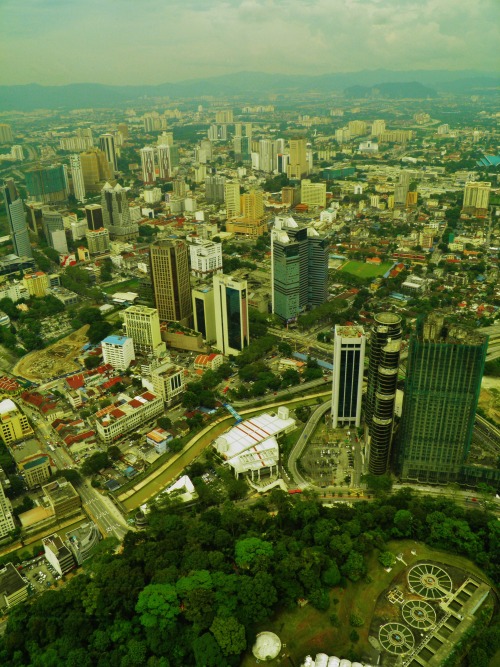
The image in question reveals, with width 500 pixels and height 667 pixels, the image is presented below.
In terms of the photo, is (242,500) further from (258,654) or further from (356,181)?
(356,181)

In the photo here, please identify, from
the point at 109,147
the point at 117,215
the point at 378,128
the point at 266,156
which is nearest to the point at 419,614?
the point at 117,215

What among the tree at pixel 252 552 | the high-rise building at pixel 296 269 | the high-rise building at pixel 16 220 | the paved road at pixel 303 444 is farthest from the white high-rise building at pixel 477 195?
the tree at pixel 252 552

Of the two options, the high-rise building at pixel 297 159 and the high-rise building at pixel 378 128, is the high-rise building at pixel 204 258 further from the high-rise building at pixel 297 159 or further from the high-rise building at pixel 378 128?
the high-rise building at pixel 378 128

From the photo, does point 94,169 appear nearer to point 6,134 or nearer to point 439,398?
point 6,134

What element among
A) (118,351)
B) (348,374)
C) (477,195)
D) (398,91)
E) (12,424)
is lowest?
(12,424)

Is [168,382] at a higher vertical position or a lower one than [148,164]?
lower
